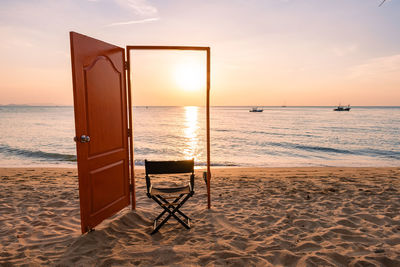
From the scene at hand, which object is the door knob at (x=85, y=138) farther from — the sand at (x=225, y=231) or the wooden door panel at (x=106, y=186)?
the sand at (x=225, y=231)

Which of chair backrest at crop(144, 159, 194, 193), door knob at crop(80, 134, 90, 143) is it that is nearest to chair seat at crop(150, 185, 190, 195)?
chair backrest at crop(144, 159, 194, 193)

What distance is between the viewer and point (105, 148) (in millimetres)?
3221

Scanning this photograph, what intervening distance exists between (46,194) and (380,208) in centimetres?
655

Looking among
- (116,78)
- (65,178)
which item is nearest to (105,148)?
(116,78)

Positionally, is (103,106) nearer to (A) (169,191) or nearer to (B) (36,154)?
(A) (169,191)

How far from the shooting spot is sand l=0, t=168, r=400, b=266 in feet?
8.18

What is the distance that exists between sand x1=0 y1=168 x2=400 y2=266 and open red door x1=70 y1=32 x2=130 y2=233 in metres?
0.40

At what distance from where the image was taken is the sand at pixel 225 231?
2.49 metres

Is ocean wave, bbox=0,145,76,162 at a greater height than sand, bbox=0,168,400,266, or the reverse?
sand, bbox=0,168,400,266

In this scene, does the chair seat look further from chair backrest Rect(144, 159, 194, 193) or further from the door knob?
the door knob

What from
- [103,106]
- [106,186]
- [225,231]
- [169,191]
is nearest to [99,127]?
[103,106]

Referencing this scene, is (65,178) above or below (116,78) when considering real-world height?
below

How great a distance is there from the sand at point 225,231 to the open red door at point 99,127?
0.40 m

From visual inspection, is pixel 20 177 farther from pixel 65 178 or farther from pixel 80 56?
pixel 80 56
